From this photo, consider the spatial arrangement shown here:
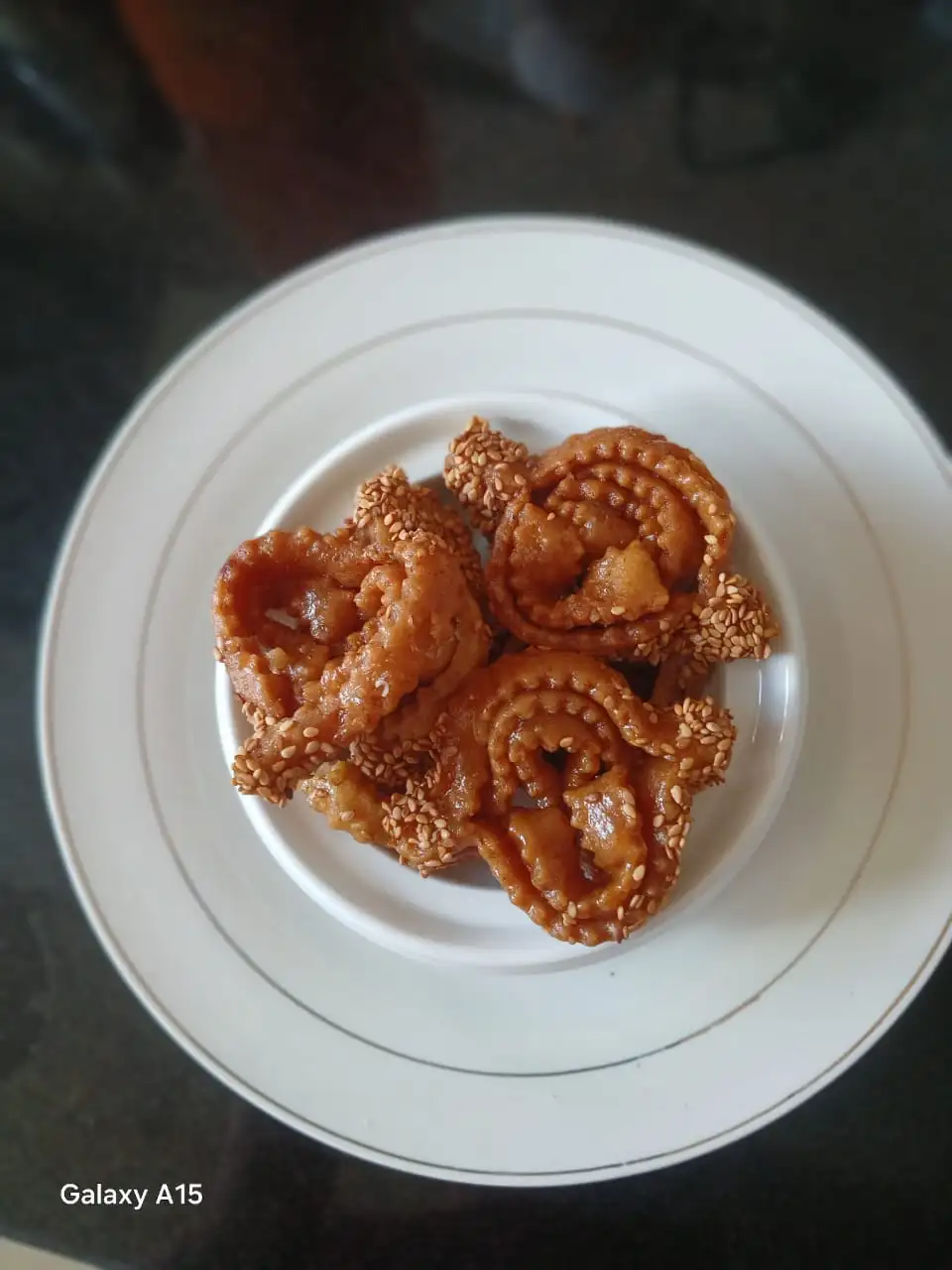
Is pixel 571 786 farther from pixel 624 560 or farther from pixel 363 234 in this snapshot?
pixel 363 234

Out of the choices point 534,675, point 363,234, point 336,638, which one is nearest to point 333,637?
point 336,638

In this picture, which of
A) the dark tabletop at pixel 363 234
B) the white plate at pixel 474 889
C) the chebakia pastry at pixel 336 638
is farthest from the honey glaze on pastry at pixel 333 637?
the dark tabletop at pixel 363 234

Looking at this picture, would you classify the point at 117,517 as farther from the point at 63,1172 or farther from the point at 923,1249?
the point at 923,1249

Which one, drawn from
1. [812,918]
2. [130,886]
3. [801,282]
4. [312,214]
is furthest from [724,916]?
[312,214]

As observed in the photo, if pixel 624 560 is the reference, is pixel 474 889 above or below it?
below

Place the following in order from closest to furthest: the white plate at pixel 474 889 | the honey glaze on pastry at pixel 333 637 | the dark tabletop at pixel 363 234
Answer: the honey glaze on pastry at pixel 333 637 → the white plate at pixel 474 889 → the dark tabletop at pixel 363 234

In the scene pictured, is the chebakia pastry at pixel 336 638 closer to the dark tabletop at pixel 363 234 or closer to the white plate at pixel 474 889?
the white plate at pixel 474 889
